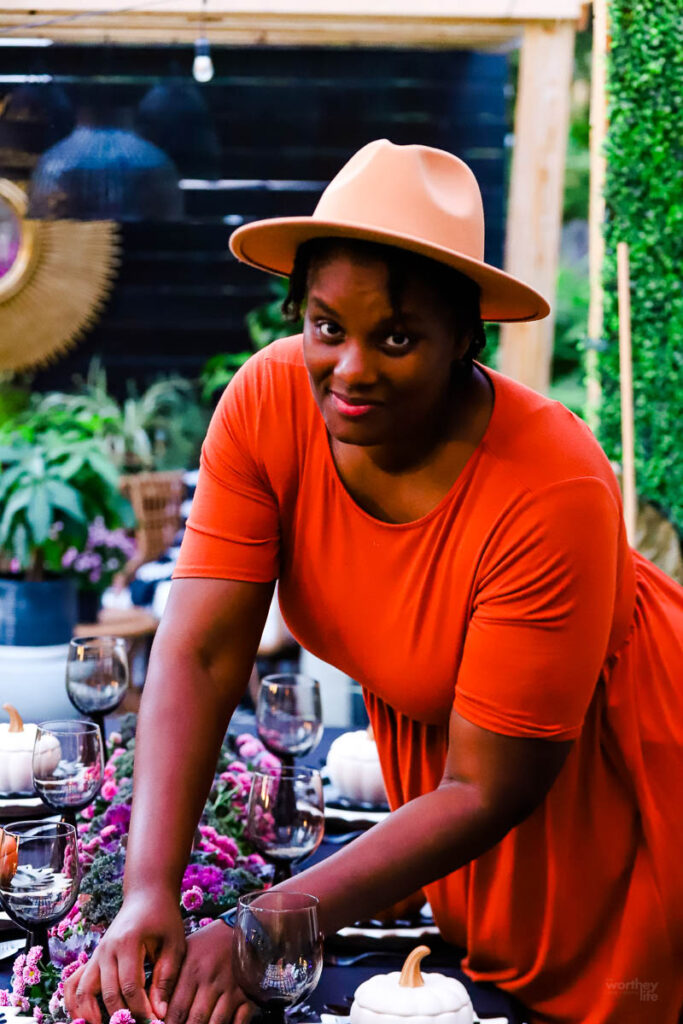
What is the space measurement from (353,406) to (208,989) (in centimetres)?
52

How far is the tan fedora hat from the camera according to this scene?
3.60 feet

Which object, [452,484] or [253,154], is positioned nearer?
[452,484]

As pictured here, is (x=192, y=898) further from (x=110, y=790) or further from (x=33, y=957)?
(x=110, y=790)

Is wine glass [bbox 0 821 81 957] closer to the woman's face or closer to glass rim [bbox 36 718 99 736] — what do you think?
glass rim [bbox 36 718 99 736]

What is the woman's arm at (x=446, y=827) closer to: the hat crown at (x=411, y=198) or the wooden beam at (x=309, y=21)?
the hat crown at (x=411, y=198)

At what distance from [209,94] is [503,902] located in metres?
5.40

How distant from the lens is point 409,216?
1117mm

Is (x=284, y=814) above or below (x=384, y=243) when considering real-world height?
below

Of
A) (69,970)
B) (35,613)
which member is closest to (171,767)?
(69,970)

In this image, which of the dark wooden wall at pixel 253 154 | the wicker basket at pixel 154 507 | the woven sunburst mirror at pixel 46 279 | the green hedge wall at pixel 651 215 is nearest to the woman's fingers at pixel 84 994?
the green hedge wall at pixel 651 215

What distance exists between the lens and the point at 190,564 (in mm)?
1327

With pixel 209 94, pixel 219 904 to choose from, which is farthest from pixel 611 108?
pixel 219 904

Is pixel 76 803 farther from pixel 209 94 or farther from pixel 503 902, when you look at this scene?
pixel 209 94

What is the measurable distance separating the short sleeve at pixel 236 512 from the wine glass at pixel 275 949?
41cm
